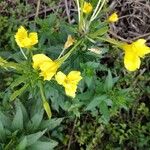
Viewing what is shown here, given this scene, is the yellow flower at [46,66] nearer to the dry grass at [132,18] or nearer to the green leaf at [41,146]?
the green leaf at [41,146]

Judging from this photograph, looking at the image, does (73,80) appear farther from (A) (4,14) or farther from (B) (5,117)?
(A) (4,14)

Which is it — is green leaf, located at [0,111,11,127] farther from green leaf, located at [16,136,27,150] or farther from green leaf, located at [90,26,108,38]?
green leaf, located at [90,26,108,38]

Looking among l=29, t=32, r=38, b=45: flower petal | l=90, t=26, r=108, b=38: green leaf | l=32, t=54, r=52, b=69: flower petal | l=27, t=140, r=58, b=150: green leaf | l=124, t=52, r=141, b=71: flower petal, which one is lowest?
l=27, t=140, r=58, b=150: green leaf

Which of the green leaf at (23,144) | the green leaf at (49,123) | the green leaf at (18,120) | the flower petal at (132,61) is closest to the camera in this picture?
the flower petal at (132,61)

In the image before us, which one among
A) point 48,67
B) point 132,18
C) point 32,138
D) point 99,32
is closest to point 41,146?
point 32,138

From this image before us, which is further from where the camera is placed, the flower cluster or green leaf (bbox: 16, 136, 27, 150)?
green leaf (bbox: 16, 136, 27, 150)

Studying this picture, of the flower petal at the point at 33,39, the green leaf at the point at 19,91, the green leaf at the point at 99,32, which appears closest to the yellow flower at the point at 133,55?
the green leaf at the point at 99,32

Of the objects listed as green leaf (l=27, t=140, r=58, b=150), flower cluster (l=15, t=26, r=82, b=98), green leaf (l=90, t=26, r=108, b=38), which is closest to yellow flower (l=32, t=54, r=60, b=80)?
flower cluster (l=15, t=26, r=82, b=98)

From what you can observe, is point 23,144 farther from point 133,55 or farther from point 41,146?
point 133,55
